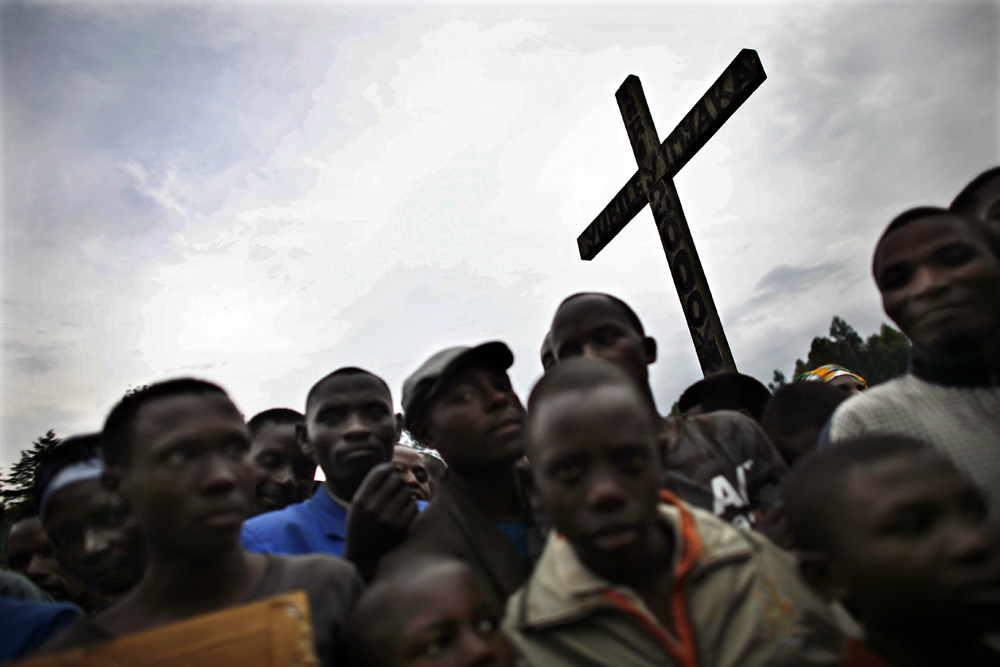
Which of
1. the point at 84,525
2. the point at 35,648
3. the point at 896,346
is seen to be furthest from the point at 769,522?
the point at 896,346

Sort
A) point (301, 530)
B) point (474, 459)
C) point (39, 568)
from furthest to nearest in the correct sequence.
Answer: point (39, 568) → point (301, 530) → point (474, 459)

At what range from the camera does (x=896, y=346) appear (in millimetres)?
52594

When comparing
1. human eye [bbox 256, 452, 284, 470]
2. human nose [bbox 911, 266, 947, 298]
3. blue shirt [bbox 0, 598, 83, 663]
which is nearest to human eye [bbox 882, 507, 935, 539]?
human nose [bbox 911, 266, 947, 298]

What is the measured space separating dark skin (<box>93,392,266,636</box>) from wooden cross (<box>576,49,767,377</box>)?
10.7 ft

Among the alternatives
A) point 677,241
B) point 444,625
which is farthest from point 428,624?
point 677,241

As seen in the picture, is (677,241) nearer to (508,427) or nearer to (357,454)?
(508,427)

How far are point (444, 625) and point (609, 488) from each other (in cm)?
54

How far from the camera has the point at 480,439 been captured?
2.10 meters

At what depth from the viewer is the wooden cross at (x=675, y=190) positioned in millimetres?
3732

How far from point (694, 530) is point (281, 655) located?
1091 millimetres

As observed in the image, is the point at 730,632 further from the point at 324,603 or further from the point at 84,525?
the point at 84,525

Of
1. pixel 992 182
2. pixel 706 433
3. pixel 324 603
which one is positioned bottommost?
pixel 324 603

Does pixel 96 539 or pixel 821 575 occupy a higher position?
pixel 96 539

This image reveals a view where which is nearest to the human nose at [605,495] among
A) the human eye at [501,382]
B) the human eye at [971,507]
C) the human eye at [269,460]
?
the human eye at [971,507]
